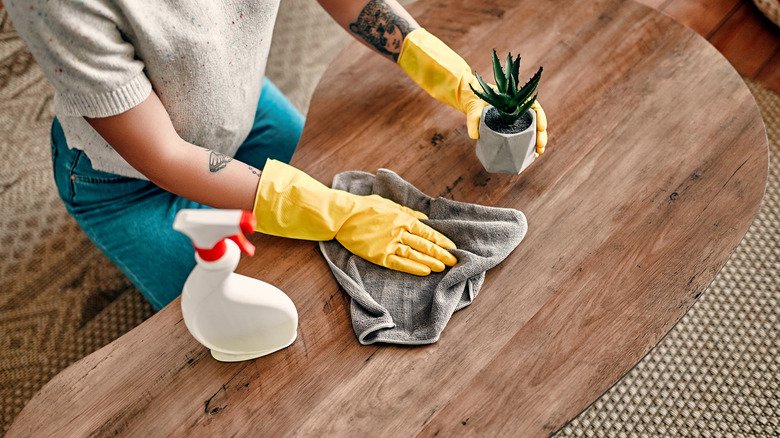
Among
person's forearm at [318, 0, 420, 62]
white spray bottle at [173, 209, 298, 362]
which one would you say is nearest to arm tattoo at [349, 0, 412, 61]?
person's forearm at [318, 0, 420, 62]

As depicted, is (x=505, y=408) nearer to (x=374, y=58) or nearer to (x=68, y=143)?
(x=374, y=58)

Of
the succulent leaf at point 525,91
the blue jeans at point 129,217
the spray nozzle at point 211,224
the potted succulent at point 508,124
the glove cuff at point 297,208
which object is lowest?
the blue jeans at point 129,217

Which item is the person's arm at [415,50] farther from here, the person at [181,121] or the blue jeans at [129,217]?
the blue jeans at [129,217]

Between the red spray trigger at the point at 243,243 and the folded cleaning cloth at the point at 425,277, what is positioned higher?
the red spray trigger at the point at 243,243

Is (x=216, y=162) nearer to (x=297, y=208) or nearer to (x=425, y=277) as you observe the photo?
(x=297, y=208)

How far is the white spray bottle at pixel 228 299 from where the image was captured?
0.69 metres

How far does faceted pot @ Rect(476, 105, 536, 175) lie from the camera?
1.02 meters

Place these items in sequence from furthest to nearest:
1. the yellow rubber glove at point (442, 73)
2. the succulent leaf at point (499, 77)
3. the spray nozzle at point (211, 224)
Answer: the yellow rubber glove at point (442, 73)
the succulent leaf at point (499, 77)
the spray nozzle at point (211, 224)

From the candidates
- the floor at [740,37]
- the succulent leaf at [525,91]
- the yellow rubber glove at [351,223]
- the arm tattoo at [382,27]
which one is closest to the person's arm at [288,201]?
the yellow rubber glove at [351,223]

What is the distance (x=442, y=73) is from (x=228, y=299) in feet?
2.21

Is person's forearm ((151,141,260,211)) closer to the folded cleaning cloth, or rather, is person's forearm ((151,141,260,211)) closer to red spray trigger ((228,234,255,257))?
the folded cleaning cloth

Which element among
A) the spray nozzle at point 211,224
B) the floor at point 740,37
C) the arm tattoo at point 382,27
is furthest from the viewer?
the floor at point 740,37

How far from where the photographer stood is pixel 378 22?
4.17ft

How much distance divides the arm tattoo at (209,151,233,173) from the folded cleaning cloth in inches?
9.7
